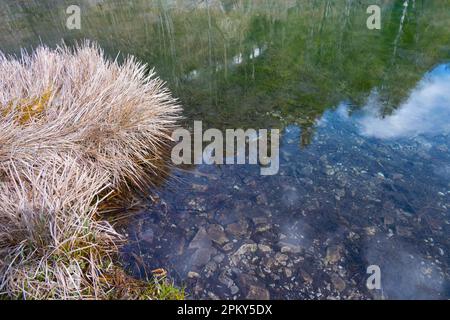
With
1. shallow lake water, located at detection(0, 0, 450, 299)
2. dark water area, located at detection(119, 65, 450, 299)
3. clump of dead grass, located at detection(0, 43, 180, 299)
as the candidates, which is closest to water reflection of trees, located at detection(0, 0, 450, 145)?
shallow lake water, located at detection(0, 0, 450, 299)

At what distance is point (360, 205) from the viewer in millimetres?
4492

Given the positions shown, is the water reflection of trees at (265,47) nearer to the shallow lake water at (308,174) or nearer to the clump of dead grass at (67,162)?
the shallow lake water at (308,174)

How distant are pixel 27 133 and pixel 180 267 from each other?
2.59 m

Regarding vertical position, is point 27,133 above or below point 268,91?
above

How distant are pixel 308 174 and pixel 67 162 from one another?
3.34 metres

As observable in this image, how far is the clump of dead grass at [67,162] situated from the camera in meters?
3.03

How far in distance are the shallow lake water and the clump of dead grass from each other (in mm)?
517

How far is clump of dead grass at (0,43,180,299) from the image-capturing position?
303cm

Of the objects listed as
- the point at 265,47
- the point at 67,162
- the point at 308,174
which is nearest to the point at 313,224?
the point at 308,174

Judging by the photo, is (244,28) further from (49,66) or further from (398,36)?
(49,66)

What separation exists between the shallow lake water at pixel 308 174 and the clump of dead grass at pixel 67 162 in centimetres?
52

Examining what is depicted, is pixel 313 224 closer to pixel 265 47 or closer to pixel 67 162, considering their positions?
pixel 67 162

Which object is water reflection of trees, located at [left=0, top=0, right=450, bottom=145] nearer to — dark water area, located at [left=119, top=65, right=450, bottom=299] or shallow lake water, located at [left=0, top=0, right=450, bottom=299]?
shallow lake water, located at [left=0, top=0, right=450, bottom=299]
